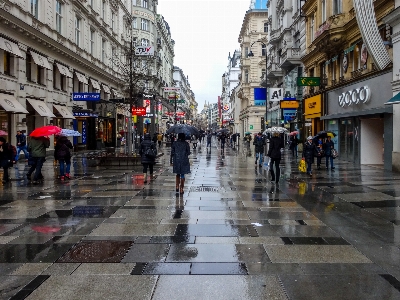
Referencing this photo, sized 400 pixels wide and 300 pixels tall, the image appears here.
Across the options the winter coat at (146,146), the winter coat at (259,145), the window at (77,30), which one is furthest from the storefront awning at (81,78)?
the winter coat at (146,146)

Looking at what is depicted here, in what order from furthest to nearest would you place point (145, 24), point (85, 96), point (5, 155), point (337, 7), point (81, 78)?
1. point (145, 24)
2. point (81, 78)
3. point (85, 96)
4. point (337, 7)
5. point (5, 155)

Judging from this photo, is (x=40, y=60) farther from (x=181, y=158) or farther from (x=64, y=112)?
(x=181, y=158)

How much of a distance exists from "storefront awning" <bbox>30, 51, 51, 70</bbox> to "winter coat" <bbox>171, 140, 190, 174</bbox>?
18.2 meters

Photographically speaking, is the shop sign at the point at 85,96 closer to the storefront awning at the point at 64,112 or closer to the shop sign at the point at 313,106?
the storefront awning at the point at 64,112

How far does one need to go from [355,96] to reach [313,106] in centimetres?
815

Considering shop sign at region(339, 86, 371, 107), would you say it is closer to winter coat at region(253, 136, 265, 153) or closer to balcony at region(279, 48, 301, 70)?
winter coat at region(253, 136, 265, 153)

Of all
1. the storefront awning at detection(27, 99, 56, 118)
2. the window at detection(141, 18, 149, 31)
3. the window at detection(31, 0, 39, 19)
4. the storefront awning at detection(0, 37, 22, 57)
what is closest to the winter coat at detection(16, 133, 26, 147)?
the storefront awning at detection(27, 99, 56, 118)

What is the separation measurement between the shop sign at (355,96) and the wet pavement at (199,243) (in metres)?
9.90

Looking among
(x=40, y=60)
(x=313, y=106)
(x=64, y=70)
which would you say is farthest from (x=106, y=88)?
(x=313, y=106)

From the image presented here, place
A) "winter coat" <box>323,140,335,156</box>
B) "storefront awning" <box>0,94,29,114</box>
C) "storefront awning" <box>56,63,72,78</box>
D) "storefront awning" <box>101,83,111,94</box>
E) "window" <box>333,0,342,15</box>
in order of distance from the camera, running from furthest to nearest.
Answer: "storefront awning" <box>101,83,111,94</box>
"storefront awning" <box>56,63,72,78</box>
"window" <box>333,0,342,15</box>
"storefront awning" <box>0,94,29,114</box>
"winter coat" <box>323,140,335,156</box>

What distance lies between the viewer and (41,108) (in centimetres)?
2680

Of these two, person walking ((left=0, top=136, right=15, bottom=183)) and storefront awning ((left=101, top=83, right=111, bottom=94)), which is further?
storefront awning ((left=101, top=83, right=111, bottom=94))

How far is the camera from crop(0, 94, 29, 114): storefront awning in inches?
848

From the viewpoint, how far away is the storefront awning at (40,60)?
85.1ft
